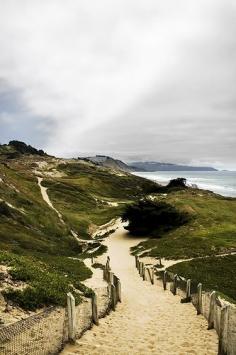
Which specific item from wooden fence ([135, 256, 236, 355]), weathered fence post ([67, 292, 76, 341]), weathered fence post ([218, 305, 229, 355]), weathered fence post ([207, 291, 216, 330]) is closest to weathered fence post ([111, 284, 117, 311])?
wooden fence ([135, 256, 236, 355])

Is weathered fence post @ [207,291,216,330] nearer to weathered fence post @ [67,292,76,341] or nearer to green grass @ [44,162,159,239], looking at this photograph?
weathered fence post @ [67,292,76,341]

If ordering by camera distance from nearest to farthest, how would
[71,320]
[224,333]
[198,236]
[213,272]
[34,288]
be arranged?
[224,333] < [71,320] < [34,288] < [213,272] < [198,236]

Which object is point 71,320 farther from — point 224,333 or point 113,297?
point 113,297

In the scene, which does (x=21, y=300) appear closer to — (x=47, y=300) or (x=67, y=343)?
(x=47, y=300)

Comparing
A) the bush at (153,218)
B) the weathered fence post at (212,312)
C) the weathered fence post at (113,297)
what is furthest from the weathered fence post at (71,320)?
the bush at (153,218)

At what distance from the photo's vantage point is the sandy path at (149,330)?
68.4 feet

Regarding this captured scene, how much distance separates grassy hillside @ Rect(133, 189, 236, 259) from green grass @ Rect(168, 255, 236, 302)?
16.0 feet

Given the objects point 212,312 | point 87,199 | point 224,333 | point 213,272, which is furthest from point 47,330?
point 87,199

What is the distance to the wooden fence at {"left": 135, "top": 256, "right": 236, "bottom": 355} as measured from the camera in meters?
19.3

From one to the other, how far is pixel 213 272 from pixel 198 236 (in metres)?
23.1

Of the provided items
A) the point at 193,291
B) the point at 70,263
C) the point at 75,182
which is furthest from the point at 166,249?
the point at 75,182

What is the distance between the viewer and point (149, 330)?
2550cm

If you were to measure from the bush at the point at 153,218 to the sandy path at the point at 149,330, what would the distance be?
151ft

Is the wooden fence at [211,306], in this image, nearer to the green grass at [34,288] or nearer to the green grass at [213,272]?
the green grass at [213,272]
